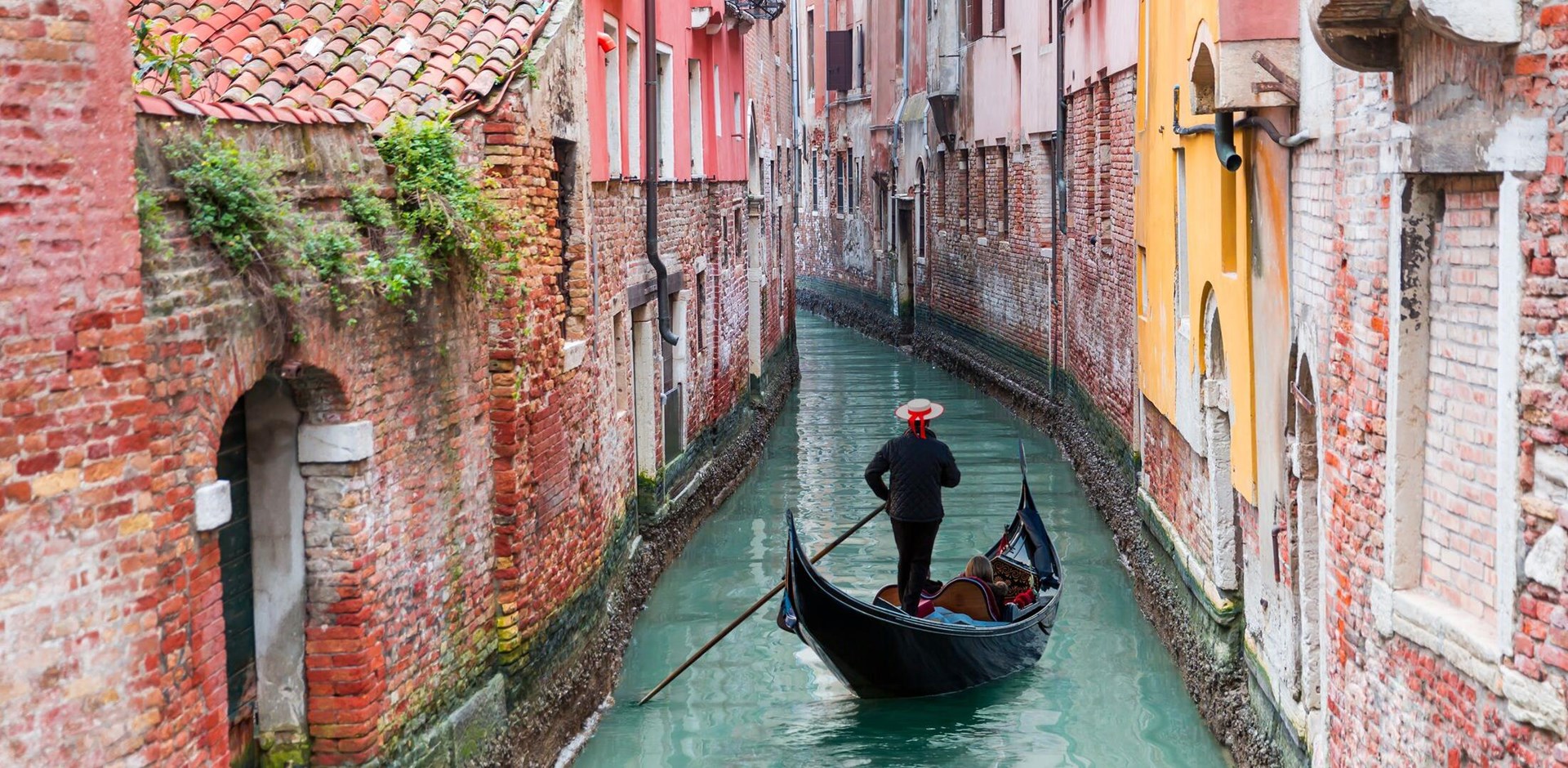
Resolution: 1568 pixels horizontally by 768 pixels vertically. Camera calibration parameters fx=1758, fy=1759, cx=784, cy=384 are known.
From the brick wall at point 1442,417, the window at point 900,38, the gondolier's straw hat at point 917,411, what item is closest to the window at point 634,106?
the gondolier's straw hat at point 917,411

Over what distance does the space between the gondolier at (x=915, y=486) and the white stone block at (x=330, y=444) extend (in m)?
3.72

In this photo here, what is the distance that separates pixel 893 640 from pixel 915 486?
2.73ft

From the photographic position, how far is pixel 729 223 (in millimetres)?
16547

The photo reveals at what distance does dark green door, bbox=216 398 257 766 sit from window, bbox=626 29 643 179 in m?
5.84

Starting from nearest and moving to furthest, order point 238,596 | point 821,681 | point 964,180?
point 238,596
point 821,681
point 964,180

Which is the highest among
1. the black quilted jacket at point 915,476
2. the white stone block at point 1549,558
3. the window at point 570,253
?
the window at point 570,253

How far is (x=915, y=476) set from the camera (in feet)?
28.9

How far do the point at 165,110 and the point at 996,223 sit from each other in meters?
16.5

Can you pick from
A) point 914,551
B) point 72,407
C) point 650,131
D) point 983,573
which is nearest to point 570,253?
point 914,551

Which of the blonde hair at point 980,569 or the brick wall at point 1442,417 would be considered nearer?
the brick wall at point 1442,417

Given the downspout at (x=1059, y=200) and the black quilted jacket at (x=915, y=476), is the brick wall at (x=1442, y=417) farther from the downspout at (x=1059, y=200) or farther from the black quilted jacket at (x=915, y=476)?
the downspout at (x=1059, y=200)

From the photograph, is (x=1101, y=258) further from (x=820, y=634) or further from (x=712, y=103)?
(x=820, y=634)

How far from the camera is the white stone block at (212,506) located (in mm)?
4469

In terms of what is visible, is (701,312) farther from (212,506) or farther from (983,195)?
(212,506)
